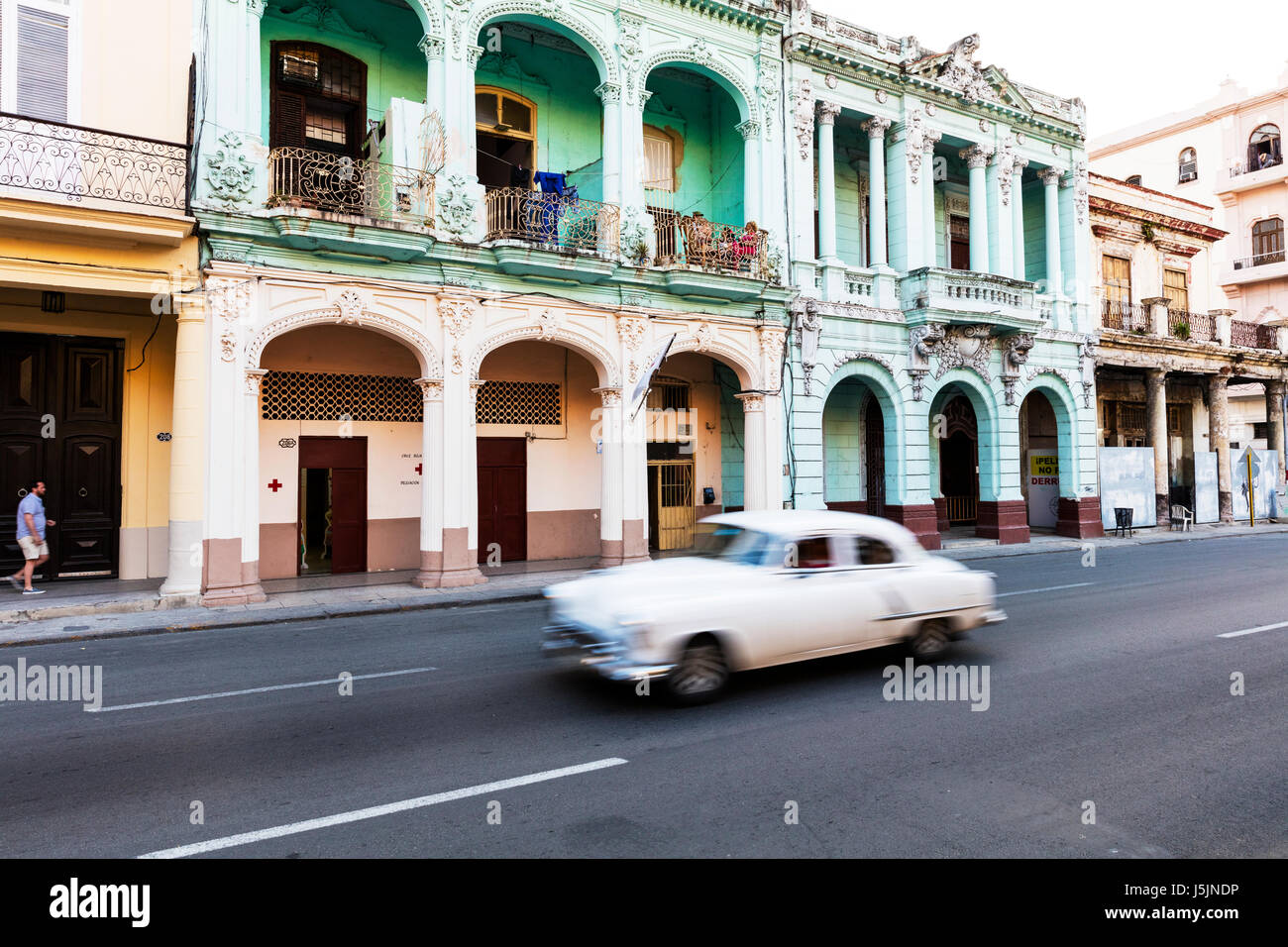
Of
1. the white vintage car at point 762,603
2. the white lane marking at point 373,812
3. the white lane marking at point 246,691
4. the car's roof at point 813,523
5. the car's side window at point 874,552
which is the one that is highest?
the car's roof at point 813,523

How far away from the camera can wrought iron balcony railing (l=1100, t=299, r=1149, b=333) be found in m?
25.4

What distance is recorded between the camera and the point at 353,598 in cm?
1287

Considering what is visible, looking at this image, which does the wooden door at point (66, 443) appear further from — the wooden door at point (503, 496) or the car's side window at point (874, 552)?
the car's side window at point (874, 552)

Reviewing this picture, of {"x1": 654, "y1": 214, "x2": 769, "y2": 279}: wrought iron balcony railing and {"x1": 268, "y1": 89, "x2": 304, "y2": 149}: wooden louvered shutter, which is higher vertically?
{"x1": 268, "y1": 89, "x2": 304, "y2": 149}: wooden louvered shutter

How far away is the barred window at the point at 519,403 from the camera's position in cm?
1775

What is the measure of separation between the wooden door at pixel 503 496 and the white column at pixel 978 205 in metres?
13.5

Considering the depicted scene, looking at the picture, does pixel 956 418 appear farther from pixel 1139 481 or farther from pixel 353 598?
pixel 353 598

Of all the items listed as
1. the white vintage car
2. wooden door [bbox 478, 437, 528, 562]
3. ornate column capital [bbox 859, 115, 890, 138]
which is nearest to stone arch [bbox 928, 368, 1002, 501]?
ornate column capital [bbox 859, 115, 890, 138]

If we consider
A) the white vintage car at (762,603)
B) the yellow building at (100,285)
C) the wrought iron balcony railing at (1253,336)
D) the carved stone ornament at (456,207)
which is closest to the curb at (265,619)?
the yellow building at (100,285)

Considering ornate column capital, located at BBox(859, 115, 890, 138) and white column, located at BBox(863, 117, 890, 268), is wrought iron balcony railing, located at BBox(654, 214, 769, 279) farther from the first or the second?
ornate column capital, located at BBox(859, 115, 890, 138)

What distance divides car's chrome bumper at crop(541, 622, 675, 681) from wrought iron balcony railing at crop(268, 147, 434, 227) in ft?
31.6

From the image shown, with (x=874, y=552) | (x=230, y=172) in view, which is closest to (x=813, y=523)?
(x=874, y=552)

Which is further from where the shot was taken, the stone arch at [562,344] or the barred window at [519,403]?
the barred window at [519,403]
